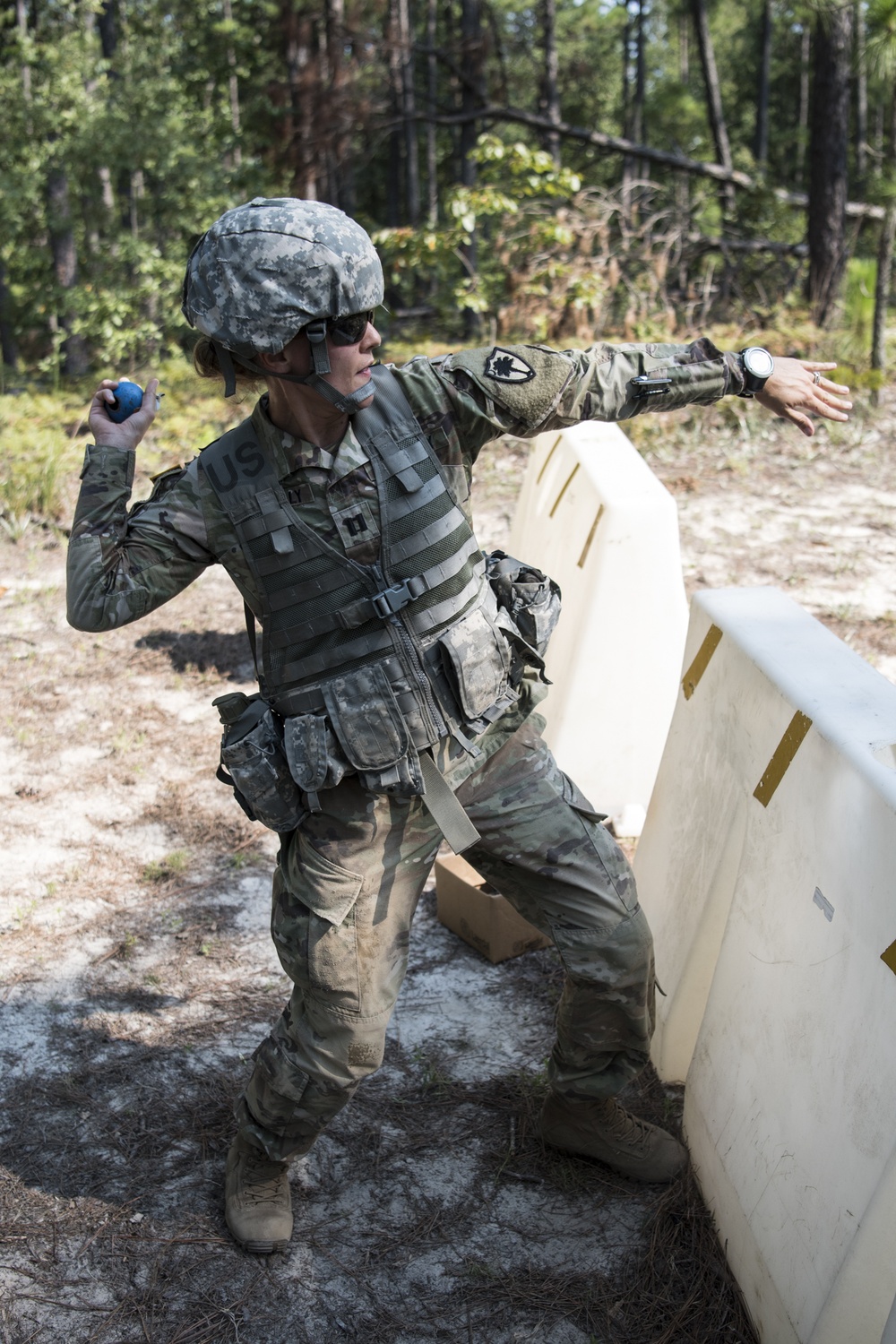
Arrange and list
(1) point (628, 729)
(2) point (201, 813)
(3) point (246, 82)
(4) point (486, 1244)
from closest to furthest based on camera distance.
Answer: (4) point (486, 1244)
(1) point (628, 729)
(2) point (201, 813)
(3) point (246, 82)

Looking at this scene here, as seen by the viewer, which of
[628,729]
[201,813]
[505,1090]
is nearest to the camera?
[505,1090]

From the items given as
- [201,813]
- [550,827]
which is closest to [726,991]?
[550,827]

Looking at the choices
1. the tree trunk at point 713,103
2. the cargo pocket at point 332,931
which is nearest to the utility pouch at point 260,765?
the cargo pocket at point 332,931

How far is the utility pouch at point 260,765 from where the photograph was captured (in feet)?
7.36

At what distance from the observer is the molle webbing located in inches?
85.2


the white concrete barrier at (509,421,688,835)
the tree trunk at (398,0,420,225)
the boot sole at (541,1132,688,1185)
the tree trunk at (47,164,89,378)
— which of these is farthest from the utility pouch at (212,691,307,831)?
the tree trunk at (398,0,420,225)

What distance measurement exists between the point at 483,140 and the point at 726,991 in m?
10.4

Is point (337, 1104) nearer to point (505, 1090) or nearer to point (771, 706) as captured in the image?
point (505, 1090)

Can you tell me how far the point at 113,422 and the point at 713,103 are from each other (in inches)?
715

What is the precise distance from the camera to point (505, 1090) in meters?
2.96

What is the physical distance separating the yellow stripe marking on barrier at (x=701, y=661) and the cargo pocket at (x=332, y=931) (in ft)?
3.50

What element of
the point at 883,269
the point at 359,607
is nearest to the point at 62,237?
the point at 883,269

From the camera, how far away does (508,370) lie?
2.23 meters

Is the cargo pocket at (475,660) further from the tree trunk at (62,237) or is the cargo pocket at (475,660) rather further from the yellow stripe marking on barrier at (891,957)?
the tree trunk at (62,237)
